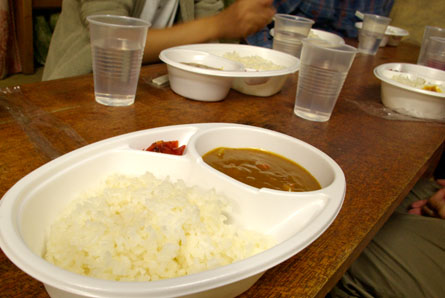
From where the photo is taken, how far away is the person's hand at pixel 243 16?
221cm

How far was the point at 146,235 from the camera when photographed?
61 centimetres

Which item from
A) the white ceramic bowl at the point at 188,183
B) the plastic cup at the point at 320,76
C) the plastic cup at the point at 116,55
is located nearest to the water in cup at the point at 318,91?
the plastic cup at the point at 320,76

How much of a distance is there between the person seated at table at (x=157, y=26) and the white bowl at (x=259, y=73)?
401mm

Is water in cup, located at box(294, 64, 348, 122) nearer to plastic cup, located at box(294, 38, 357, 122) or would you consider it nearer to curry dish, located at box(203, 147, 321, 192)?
plastic cup, located at box(294, 38, 357, 122)

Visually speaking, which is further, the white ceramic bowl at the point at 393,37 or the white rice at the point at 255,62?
the white ceramic bowl at the point at 393,37

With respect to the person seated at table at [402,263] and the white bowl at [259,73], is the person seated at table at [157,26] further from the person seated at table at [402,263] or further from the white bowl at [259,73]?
the person seated at table at [402,263]

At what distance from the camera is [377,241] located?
1.42 metres

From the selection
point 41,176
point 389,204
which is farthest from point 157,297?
point 389,204

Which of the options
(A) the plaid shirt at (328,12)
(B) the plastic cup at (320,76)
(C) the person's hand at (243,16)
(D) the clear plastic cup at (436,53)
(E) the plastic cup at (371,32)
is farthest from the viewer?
(A) the plaid shirt at (328,12)

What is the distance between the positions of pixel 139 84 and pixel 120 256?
1.14 metres

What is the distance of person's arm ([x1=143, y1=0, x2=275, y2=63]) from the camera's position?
6.88 feet

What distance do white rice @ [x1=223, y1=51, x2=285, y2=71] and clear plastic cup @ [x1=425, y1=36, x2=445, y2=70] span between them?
130 cm

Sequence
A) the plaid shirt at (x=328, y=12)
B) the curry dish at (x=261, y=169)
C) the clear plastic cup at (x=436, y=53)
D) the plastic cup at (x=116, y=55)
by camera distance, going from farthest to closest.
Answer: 1. the plaid shirt at (x=328, y=12)
2. the clear plastic cup at (x=436, y=53)
3. the plastic cup at (x=116, y=55)
4. the curry dish at (x=261, y=169)

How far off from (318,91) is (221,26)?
1029 millimetres
